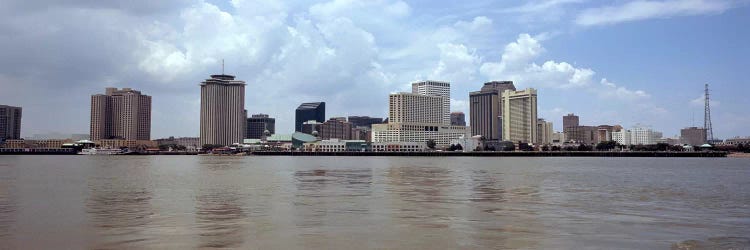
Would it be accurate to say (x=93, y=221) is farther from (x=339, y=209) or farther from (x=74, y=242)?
(x=339, y=209)

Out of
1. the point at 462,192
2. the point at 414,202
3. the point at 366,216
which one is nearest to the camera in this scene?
the point at 366,216

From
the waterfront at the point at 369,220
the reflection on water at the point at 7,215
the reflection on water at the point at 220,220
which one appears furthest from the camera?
the reflection on water at the point at 7,215

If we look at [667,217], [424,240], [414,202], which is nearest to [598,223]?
[667,217]

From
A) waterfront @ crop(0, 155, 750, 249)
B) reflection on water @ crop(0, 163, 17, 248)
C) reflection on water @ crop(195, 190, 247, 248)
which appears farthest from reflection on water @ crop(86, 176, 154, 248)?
reflection on water @ crop(0, 163, 17, 248)

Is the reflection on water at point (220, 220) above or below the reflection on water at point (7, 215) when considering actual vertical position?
above

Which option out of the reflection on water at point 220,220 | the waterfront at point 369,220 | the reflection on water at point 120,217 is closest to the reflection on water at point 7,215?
the waterfront at point 369,220

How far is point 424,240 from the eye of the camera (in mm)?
18016

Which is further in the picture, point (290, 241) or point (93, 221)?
point (93, 221)

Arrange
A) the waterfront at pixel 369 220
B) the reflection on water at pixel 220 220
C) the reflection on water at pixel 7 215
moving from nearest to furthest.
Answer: the reflection on water at pixel 220 220
the waterfront at pixel 369 220
the reflection on water at pixel 7 215

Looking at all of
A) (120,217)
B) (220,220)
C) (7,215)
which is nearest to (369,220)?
(220,220)

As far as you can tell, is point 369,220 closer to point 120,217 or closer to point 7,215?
point 120,217

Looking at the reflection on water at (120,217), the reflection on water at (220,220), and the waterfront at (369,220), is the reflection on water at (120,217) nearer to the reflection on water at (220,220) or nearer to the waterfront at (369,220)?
the waterfront at (369,220)

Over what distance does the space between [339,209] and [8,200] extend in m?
18.4

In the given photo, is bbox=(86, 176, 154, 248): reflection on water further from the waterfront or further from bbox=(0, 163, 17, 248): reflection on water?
bbox=(0, 163, 17, 248): reflection on water
